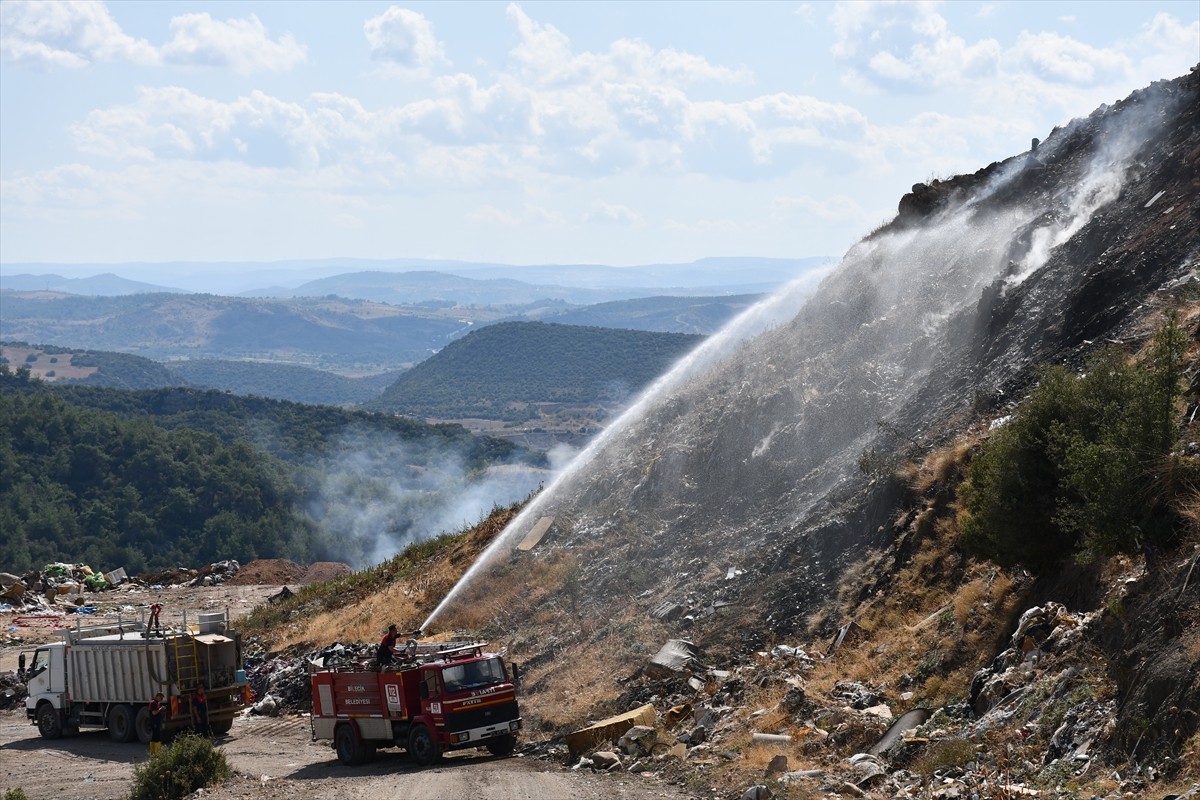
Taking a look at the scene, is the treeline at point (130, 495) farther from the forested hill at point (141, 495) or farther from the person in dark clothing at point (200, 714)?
the person in dark clothing at point (200, 714)

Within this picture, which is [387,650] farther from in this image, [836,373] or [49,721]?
[836,373]

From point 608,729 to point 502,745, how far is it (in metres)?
2.54

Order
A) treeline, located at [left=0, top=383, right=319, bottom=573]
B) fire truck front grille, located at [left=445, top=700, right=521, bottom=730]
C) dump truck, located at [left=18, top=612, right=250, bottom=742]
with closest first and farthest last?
fire truck front grille, located at [left=445, top=700, right=521, bottom=730]
dump truck, located at [left=18, top=612, right=250, bottom=742]
treeline, located at [left=0, top=383, right=319, bottom=573]

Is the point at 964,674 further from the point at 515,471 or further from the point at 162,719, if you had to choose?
the point at 515,471

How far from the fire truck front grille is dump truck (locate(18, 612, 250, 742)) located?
8.15 meters

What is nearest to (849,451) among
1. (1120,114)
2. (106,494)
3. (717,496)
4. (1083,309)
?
(717,496)

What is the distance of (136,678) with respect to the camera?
92.3ft

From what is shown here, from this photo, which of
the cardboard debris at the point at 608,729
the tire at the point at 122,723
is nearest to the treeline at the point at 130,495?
the tire at the point at 122,723

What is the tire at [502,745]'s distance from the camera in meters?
23.1

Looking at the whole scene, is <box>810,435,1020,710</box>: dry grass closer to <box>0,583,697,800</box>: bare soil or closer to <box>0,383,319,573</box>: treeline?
<box>0,583,697,800</box>: bare soil

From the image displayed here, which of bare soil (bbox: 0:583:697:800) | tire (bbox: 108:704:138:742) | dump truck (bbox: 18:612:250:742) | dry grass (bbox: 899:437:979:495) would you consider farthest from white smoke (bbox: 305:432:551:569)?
dry grass (bbox: 899:437:979:495)

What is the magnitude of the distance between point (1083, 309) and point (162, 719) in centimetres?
2121

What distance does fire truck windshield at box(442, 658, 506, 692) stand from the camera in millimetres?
22562

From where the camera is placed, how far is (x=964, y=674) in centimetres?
1838
